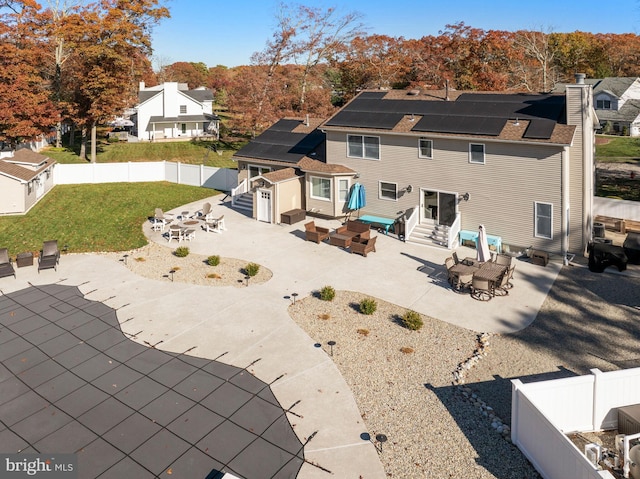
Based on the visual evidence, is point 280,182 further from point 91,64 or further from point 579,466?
point 91,64

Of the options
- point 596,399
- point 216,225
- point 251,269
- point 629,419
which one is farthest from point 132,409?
point 216,225

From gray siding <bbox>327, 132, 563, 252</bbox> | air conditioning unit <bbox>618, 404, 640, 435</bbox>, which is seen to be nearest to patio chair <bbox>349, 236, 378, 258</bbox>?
gray siding <bbox>327, 132, 563, 252</bbox>

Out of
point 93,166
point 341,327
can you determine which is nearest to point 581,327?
point 341,327

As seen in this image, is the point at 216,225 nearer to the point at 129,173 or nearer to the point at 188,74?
the point at 129,173

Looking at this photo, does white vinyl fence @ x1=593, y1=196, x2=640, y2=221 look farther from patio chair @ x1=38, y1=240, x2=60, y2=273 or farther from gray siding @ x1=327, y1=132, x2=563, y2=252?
patio chair @ x1=38, y1=240, x2=60, y2=273

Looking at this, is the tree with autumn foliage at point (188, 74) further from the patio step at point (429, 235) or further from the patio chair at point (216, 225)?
the patio step at point (429, 235)

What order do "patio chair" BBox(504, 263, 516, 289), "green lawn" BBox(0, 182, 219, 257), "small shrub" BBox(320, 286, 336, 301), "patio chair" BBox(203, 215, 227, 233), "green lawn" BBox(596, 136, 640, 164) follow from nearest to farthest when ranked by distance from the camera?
"small shrub" BBox(320, 286, 336, 301)
"patio chair" BBox(504, 263, 516, 289)
"green lawn" BBox(0, 182, 219, 257)
"patio chair" BBox(203, 215, 227, 233)
"green lawn" BBox(596, 136, 640, 164)
